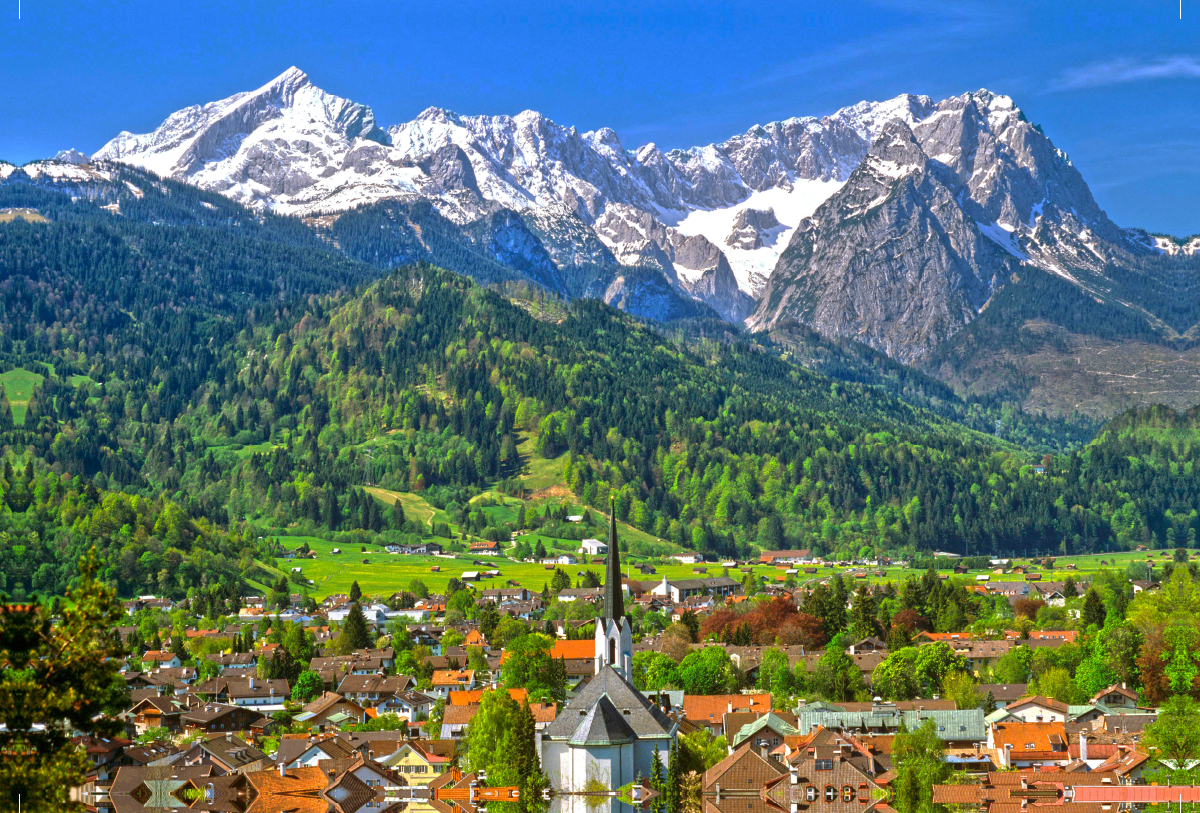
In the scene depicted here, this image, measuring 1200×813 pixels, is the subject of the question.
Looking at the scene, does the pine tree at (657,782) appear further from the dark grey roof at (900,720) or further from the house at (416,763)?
the dark grey roof at (900,720)

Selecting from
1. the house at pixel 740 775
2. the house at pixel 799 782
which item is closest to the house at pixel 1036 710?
the house at pixel 799 782

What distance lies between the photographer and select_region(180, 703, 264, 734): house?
371ft

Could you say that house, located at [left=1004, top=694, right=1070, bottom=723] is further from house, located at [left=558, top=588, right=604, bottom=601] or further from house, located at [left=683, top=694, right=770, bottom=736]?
house, located at [left=558, top=588, right=604, bottom=601]

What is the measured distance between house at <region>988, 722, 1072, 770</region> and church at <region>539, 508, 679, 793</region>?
29.8 m

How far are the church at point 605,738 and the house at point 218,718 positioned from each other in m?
51.9

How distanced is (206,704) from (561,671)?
97.9ft

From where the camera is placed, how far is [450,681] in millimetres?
131875

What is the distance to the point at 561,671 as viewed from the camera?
118 m

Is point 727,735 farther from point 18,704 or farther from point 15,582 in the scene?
point 15,582

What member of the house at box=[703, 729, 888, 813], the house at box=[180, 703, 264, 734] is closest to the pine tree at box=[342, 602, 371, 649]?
the house at box=[180, 703, 264, 734]

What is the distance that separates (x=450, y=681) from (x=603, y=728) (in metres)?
68.1

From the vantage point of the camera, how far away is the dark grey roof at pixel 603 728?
216ft

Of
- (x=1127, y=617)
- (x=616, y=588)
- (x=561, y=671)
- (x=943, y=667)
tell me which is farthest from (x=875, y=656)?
(x=616, y=588)

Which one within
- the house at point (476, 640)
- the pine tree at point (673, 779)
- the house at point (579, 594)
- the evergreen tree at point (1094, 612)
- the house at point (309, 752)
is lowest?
the house at point (309, 752)
